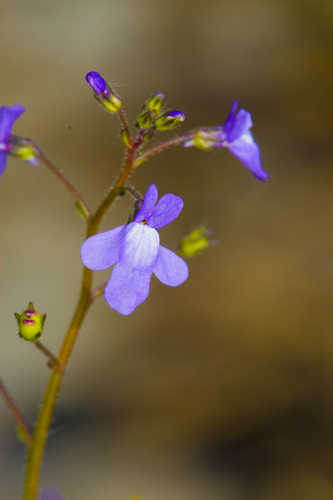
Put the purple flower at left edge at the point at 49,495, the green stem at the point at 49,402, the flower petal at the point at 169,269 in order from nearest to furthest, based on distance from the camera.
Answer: the flower petal at the point at 169,269, the green stem at the point at 49,402, the purple flower at left edge at the point at 49,495

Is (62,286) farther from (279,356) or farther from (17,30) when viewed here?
(17,30)

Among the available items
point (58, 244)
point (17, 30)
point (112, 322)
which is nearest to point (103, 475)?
point (112, 322)

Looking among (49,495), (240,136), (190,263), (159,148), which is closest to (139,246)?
(159,148)

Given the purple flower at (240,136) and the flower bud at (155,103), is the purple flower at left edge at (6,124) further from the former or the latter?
the purple flower at (240,136)

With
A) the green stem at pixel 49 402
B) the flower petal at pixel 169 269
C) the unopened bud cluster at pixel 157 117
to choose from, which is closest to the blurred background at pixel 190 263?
the green stem at pixel 49 402

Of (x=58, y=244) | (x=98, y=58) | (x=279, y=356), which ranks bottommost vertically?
(x=279, y=356)

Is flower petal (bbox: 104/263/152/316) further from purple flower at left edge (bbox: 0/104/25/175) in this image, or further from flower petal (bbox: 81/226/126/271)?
purple flower at left edge (bbox: 0/104/25/175)
